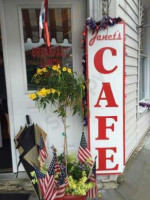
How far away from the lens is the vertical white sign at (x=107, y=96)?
7.45 ft

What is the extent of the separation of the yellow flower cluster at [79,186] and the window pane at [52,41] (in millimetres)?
1290

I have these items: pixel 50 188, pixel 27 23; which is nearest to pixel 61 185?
pixel 50 188

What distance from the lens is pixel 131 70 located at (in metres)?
3.25

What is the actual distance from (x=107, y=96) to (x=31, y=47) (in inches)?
46.2

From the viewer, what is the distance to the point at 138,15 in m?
3.54

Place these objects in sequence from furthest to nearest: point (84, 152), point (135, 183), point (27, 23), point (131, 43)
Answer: point (131, 43)
point (135, 183)
point (27, 23)
point (84, 152)

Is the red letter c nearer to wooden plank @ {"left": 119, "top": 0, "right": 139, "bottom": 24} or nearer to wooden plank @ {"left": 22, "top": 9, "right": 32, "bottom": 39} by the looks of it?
wooden plank @ {"left": 119, "top": 0, "right": 139, "bottom": 24}

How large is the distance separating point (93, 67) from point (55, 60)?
1.84 feet

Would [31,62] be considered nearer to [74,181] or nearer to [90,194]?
[74,181]

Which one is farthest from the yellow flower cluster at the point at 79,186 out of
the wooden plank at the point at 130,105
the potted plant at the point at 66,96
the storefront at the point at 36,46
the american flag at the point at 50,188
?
the wooden plank at the point at 130,105

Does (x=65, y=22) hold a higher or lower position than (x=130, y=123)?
higher

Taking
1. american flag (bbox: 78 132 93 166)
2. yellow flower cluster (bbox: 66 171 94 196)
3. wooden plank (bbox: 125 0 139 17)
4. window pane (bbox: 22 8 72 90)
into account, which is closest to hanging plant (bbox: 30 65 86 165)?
american flag (bbox: 78 132 93 166)

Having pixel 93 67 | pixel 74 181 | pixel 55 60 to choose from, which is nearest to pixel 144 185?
pixel 74 181

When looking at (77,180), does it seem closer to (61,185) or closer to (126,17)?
(61,185)
